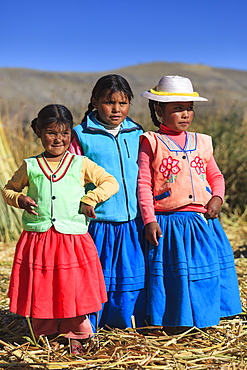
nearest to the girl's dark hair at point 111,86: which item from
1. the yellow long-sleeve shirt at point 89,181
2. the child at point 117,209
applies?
the child at point 117,209

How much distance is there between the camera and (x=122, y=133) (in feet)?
8.19

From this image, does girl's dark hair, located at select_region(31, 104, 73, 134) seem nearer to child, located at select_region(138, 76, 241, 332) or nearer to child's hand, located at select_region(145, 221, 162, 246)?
child, located at select_region(138, 76, 241, 332)

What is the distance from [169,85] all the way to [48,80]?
2028cm

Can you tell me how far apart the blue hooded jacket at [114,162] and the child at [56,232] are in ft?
0.52

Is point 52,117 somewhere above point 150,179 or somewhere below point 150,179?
above

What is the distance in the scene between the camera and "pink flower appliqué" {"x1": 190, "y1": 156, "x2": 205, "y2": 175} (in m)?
2.45

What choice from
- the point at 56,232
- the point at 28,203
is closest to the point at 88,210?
the point at 56,232

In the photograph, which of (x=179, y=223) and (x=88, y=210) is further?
(x=179, y=223)

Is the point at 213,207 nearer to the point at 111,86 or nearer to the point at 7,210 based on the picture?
the point at 111,86

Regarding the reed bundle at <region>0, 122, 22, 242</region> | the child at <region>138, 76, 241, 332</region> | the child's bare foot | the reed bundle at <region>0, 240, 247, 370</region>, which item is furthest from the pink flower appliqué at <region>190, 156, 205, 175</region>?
the reed bundle at <region>0, 122, 22, 242</region>

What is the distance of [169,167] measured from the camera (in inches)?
95.3

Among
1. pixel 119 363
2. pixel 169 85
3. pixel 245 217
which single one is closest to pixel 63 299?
pixel 119 363

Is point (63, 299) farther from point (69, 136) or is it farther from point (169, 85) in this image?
point (169, 85)

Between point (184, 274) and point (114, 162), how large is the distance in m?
0.69
